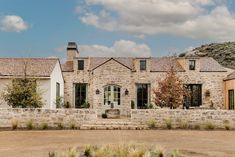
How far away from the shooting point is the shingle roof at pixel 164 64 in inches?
1469

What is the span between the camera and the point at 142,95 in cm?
3697

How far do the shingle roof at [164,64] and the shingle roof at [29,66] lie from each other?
9.21m

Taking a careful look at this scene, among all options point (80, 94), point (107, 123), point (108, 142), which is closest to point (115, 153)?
point (108, 142)

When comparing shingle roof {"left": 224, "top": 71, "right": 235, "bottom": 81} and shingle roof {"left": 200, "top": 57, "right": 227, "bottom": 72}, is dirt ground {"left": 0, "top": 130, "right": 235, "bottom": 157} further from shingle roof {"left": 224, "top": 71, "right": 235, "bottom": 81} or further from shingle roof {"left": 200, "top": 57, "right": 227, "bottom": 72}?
shingle roof {"left": 200, "top": 57, "right": 227, "bottom": 72}

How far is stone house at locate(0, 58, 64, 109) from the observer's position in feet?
98.9

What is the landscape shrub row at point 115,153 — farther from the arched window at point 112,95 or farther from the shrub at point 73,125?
the arched window at point 112,95

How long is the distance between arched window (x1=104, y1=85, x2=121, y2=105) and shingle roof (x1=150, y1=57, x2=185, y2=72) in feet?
11.9

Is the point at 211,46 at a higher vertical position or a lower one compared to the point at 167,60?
higher

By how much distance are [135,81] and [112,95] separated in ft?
7.90

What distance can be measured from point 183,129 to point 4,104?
12.8 meters

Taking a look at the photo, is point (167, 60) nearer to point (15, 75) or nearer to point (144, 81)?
point (144, 81)

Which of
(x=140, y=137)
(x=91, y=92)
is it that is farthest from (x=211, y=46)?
(x=140, y=137)

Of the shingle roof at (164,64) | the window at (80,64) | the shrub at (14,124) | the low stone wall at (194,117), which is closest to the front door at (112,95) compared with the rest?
the window at (80,64)

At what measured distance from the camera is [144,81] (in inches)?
1454
